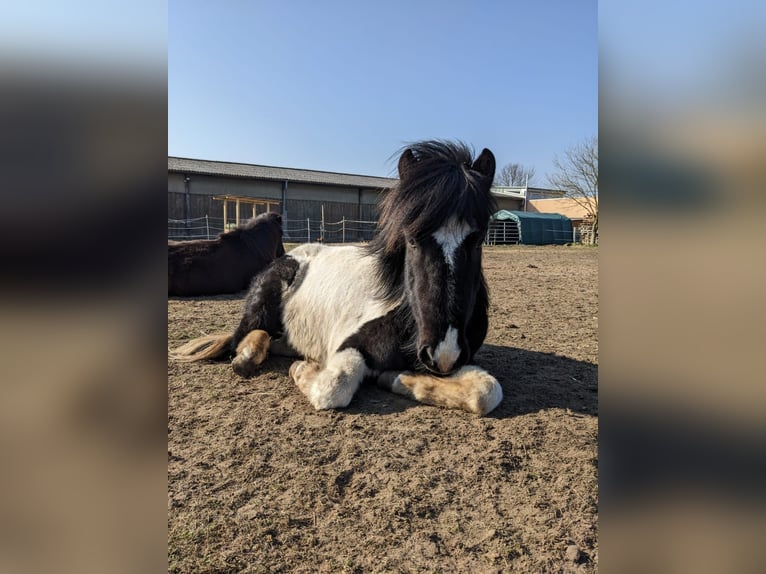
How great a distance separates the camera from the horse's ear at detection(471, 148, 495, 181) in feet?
11.1

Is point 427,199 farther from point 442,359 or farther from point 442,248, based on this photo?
point 442,359

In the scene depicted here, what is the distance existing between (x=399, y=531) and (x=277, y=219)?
29.9 ft

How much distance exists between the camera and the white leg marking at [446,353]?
258cm

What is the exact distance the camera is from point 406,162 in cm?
329

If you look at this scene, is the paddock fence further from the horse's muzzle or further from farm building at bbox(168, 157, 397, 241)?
the horse's muzzle

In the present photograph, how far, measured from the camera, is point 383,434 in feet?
8.59

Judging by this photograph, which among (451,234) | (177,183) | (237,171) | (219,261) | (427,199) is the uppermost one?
(237,171)

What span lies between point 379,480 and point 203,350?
2798 mm

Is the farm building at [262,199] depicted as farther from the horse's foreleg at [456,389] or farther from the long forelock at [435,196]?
the horse's foreleg at [456,389]

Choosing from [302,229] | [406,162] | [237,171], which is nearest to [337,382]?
[406,162]

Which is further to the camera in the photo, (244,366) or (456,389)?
(244,366)

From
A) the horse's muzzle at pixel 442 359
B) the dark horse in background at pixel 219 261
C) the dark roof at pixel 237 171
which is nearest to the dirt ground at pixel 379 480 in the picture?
the horse's muzzle at pixel 442 359

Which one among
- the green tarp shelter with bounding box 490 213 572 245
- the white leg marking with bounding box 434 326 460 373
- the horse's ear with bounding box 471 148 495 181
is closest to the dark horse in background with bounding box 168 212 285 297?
the horse's ear with bounding box 471 148 495 181
